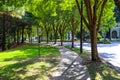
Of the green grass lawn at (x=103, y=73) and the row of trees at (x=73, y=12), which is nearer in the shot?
the green grass lawn at (x=103, y=73)

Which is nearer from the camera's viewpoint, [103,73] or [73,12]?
[103,73]

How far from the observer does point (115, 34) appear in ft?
313

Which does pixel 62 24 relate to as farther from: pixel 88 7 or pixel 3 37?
pixel 88 7

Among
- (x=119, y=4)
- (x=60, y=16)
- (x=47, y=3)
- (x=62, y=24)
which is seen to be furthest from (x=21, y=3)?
(x=62, y=24)

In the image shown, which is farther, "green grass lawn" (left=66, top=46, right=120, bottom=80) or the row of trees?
the row of trees

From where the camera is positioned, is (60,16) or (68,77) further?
(60,16)

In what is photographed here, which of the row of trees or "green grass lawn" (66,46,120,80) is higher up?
the row of trees

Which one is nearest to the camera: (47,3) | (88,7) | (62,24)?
(88,7)

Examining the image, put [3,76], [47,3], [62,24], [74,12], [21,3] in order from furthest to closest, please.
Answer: [62,24] → [74,12] → [47,3] → [21,3] → [3,76]

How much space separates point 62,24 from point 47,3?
26550 mm

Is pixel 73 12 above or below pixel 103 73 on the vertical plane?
above

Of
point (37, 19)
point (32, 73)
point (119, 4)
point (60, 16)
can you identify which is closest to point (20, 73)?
point (32, 73)

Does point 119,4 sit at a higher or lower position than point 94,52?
higher

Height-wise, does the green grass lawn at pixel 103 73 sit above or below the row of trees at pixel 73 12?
below
